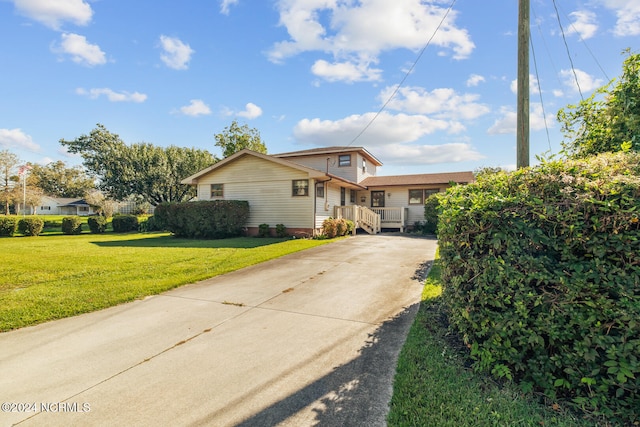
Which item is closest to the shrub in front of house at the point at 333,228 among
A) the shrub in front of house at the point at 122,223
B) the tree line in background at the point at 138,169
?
the shrub in front of house at the point at 122,223

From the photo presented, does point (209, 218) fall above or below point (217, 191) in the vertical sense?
below

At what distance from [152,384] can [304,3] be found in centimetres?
1065

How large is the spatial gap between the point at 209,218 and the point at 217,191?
3.10 m

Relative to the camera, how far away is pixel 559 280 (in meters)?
2.17

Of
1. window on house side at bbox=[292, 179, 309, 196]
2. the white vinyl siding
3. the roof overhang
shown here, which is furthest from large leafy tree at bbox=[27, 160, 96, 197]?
window on house side at bbox=[292, 179, 309, 196]

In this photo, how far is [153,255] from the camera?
31.9ft

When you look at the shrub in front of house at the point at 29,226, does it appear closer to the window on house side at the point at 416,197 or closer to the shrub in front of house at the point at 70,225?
the shrub in front of house at the point at 70,225

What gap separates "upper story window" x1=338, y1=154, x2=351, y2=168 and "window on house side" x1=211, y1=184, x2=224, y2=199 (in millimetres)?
8735

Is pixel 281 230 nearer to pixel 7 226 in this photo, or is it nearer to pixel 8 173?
pixel 7 226

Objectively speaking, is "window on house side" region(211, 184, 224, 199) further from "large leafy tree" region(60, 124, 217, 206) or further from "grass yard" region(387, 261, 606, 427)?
"large leafy tree" region(60, 124, 217, 206)

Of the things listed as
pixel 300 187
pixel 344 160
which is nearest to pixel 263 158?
pixel 300 187

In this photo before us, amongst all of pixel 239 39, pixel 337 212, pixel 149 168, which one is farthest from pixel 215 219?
pixel 149 168

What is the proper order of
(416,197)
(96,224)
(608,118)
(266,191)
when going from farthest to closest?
Result: 1. (416,197)
2. (96,224)
3. (266,191)
4. (608,118)

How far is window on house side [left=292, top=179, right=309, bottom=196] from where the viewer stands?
15.5 meters
